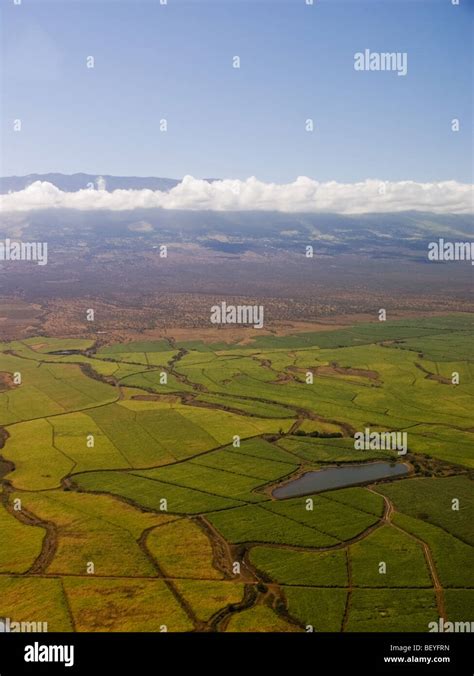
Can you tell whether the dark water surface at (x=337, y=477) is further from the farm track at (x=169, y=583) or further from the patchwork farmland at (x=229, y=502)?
the farm track at (x=169, y=583)

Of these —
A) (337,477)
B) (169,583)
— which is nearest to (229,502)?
(337,477)

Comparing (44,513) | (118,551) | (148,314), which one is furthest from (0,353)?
(118,551)

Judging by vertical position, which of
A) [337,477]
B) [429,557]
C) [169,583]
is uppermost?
[337,477]

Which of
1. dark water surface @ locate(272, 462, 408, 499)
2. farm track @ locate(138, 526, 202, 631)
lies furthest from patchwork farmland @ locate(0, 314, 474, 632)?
dark water surface @ locate(272, 462, 408, 499)

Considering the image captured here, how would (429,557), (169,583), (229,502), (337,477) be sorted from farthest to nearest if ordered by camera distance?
(337,477) → (229,502) → (429,557) → (169,583)

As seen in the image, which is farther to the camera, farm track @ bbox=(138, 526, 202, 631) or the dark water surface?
the dark water surface

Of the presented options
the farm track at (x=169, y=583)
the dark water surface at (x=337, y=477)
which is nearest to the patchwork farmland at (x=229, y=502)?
the farm track at (x=169, y=583)

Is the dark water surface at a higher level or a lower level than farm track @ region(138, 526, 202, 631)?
higher

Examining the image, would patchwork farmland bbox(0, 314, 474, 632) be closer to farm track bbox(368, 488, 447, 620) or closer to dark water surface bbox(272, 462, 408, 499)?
farm track bbox(368, 488, 447, 620)

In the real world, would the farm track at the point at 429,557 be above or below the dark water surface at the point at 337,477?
below

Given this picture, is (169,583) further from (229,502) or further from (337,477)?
(337,477)
